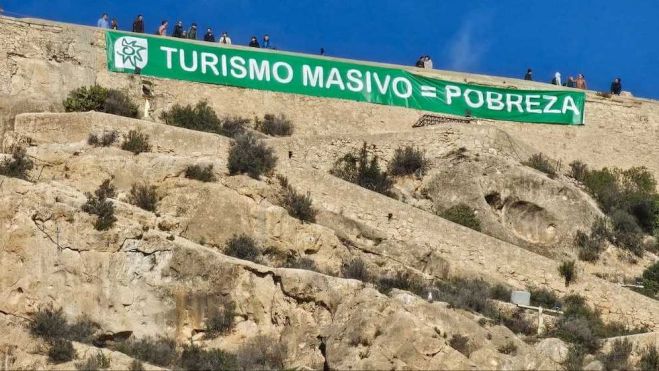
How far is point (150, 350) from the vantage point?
21688mm

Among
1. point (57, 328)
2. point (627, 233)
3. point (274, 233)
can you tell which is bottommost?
point (57, 328)

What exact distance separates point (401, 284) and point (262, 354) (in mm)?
2988

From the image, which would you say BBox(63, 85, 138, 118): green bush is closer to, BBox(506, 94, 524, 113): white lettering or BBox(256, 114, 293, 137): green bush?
BBox(256, 114, 293, 137): green bush

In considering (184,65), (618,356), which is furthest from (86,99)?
(618,356)

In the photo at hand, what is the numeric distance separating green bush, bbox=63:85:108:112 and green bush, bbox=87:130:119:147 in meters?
2.74

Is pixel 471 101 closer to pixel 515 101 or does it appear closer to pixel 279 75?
pixel 515 101

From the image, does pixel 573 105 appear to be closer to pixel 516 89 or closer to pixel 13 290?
pixel 516 89

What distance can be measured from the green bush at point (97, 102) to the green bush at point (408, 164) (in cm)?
499

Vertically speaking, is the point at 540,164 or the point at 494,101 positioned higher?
the point at 494,101

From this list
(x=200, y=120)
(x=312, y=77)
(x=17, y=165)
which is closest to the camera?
(x=17, y=165)

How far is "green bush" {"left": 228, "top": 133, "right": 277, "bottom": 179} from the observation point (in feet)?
84.9

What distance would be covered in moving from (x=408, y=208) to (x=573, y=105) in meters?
9.24

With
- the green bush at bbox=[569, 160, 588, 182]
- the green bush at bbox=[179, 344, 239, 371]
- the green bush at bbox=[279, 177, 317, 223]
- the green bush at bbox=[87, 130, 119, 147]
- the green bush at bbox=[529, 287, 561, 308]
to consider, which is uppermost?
the green bush at bbox=[569, 160, 588, 182]

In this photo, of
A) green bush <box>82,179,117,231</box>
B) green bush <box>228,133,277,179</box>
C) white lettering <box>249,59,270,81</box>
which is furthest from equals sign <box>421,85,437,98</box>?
green bush <box>82,179,117,231</box>
